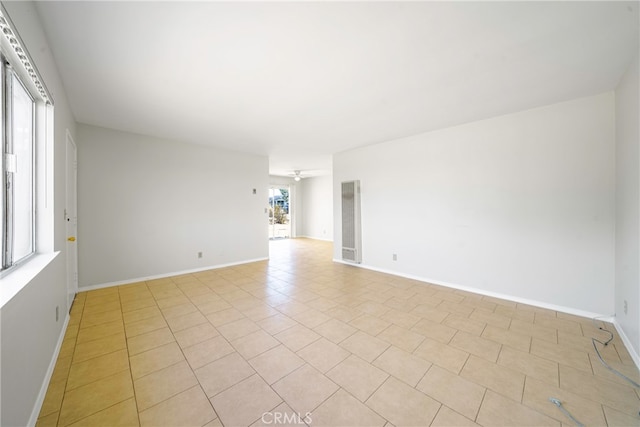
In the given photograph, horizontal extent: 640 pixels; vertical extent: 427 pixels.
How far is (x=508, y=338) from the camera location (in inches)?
89.6

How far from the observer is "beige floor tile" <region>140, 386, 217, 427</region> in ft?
4.53

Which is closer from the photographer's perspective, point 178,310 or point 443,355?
point 443,355

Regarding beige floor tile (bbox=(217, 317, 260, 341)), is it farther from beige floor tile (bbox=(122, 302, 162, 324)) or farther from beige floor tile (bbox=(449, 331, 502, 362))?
beige floor tile (bbox=(449, 331, 502, 362))

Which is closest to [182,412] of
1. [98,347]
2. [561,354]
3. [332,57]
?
[98,347]

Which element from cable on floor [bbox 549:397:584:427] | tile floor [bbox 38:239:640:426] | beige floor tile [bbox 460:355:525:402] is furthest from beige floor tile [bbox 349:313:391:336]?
cable on floor [bbox 549:397:584:427]

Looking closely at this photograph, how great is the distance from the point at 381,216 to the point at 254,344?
3260mm

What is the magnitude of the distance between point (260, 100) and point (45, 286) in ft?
8.15

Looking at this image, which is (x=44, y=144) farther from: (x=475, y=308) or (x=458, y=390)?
(x=475, y=308)

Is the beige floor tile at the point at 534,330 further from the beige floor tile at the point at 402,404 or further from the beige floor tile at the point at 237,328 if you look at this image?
the beige floor tile at the point at 237,328

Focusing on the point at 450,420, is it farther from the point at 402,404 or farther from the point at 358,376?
the point at 358,376

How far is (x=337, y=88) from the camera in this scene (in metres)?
2.49

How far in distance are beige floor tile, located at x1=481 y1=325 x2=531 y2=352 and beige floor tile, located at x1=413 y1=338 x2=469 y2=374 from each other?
1.59 ft

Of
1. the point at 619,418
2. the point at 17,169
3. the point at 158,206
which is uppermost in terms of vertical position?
the point at 17,169

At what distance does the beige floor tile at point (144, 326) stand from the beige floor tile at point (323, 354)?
1593 millimetres
